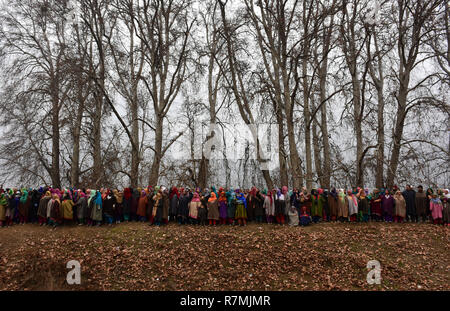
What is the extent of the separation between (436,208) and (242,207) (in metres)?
7.66

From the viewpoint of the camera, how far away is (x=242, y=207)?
35.3 feet

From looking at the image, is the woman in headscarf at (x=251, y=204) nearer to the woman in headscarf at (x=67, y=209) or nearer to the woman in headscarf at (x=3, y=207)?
the woman in headscarf at (x=67, y=209)

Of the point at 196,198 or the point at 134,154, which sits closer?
the point at 196,198

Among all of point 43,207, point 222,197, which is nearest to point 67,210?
point 43,207

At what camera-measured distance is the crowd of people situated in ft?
35.6

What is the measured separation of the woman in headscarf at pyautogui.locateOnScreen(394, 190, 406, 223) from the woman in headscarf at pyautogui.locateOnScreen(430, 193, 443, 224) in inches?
40.8

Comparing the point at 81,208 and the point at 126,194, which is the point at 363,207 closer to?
the point at 126,194

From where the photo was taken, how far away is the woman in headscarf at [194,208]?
1077 cm

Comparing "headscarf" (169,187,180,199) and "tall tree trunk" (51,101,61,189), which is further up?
"tall tree trunk" (51,101,61,189)

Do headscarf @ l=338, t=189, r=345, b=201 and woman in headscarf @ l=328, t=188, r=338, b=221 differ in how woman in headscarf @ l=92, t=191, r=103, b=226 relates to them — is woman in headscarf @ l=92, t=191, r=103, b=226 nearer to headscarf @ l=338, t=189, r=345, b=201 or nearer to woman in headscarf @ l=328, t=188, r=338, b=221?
woman in headscarf @ l=328, t=188, r=338, b=221

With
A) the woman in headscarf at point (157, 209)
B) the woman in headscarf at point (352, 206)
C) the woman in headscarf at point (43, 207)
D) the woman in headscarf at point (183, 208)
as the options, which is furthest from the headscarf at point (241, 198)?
the woman in headscarf at point (43, 207)

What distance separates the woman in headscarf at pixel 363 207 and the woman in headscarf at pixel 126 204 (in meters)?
9.42

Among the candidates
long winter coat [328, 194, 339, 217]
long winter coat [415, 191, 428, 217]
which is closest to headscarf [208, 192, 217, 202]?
long winter coat [328, 194, 339, 217]
